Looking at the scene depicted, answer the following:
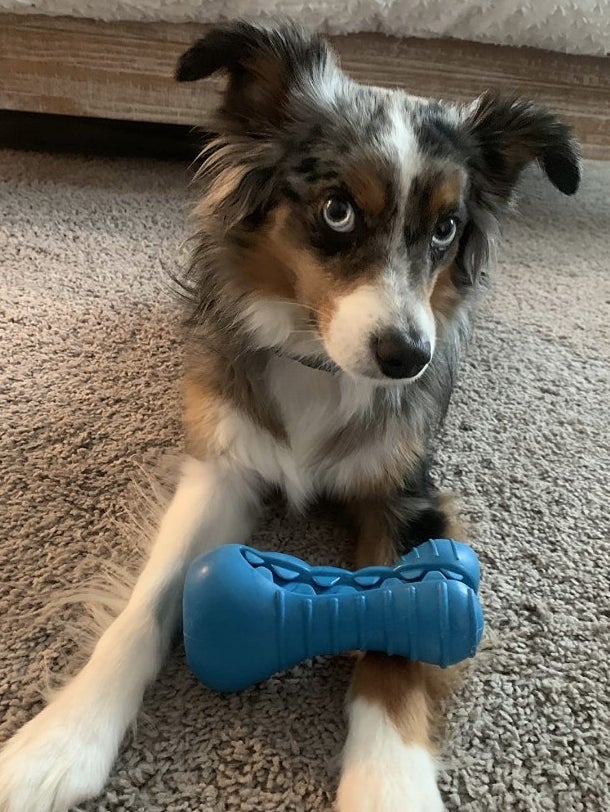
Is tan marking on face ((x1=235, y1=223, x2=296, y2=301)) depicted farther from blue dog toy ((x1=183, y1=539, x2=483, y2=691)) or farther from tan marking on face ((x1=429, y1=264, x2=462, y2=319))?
blue dog toy ((x1=183, y1=539, x2=483, y2=691))

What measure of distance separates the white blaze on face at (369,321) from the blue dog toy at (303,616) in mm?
371

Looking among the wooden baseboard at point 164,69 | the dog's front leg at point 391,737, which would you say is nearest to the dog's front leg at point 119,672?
the dog's front leg at point 391,737

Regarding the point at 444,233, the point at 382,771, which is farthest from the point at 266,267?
the point at 382,771

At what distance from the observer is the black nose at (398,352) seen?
1412 millimetres

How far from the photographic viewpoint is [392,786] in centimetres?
121

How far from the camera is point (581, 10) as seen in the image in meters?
2.88

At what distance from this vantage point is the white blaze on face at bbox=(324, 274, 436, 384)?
1424 mm

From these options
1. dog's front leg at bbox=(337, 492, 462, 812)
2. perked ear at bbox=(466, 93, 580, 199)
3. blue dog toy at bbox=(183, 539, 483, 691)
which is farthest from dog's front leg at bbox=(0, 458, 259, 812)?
perked ear at bbox=(466, 93, 580, 199)

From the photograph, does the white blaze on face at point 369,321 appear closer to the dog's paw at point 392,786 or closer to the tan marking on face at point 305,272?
the tan marking on face at point 305,272

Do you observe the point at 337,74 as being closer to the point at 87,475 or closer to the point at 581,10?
the point at 87,475

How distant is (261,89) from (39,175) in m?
1.92

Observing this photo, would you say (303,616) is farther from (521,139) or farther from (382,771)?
(521,139)

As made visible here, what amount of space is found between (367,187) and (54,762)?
1074 millimetres

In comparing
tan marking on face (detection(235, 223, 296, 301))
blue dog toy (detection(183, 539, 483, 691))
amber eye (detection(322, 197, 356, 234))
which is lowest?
blue dog toy (detection(183, 539, 483, 691))
